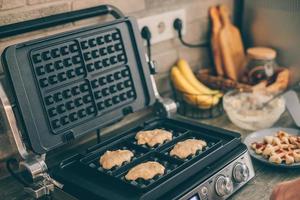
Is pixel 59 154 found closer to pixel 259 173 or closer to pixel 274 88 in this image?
pixel 259 173

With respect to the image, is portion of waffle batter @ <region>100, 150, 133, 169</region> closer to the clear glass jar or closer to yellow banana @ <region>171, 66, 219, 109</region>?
yellow banana @ <region>171, 66, 219, 109</region>

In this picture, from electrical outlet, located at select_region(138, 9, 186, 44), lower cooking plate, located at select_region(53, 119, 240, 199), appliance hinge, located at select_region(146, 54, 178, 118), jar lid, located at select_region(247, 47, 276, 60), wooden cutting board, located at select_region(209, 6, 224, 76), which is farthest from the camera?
wooden cutting board, located at select_region(209, 6, 224, 76)

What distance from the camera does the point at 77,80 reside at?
1.26 m

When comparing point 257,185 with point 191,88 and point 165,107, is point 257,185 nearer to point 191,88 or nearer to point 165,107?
point 165,107

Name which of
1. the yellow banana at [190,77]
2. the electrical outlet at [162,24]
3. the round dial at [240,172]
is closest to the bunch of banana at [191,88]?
the yellow banana at [190,77]

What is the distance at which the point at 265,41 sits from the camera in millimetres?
1942

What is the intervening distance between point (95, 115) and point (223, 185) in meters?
0.45

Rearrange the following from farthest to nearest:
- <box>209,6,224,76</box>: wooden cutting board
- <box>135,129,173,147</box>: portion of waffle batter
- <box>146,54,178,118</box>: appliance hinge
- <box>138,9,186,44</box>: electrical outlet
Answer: <box>209,6,224,76</box>: wooden cutting board
<box>138,9,186,44</box>: electrical outlet
<box>146,54,178,118</box>: appliance hinge
<box>135,129,173,147</box>: portion of waffle batter

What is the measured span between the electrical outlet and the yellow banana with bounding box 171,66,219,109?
145 mm

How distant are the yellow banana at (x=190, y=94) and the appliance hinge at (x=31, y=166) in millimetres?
731

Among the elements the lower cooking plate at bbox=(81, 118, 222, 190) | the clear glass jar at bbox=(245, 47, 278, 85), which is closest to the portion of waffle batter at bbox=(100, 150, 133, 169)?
the lower cooking plate at bbox=(81, 118, 222, 190)

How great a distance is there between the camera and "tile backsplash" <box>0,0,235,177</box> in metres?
1.27

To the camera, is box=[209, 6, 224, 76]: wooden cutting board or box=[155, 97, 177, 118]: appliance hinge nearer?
box=[155, 97, 177, 118]: appliance hinge

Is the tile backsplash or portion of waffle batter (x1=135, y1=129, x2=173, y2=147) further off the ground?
the tile backsplash
